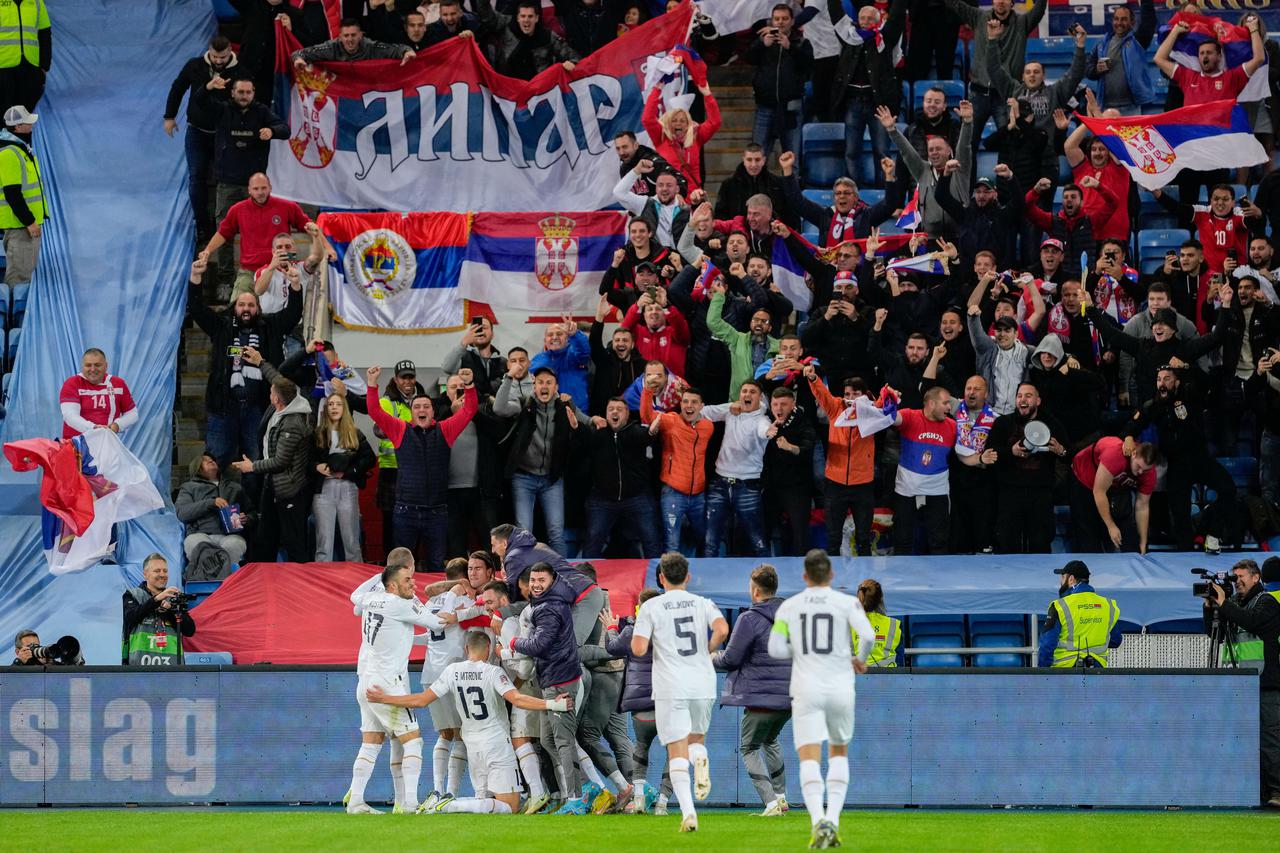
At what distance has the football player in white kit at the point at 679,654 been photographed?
13.5 meters

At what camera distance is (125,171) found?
23.0m

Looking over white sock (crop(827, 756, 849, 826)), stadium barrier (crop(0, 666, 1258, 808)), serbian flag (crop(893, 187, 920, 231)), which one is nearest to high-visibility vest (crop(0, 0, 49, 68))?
stadium barrier (crop(0, 666, 1258, 808))

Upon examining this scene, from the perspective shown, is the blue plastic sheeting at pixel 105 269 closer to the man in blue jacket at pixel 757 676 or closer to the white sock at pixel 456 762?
the white sock at pixel 456 762

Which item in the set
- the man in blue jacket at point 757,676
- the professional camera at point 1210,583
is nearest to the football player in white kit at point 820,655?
the man in blue jacket at point 757,676

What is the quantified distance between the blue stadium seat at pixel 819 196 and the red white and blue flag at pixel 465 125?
220 centimetres

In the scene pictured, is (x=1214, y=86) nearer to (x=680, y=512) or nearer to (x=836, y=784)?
(x=680, y=512)

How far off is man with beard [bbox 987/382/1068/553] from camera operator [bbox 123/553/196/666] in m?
7.79

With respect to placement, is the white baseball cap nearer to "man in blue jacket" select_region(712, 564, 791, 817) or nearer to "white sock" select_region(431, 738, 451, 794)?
"white sock" select_region(431, 738, 451, 794)

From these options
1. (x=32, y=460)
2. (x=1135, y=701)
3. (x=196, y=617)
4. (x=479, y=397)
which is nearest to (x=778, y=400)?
(x=479, y=397)

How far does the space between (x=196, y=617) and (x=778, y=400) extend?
5917mm

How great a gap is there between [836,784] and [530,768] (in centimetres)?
390

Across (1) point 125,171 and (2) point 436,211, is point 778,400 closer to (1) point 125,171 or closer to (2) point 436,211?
(2) point 436,211

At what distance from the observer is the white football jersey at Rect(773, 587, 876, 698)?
39.3ft

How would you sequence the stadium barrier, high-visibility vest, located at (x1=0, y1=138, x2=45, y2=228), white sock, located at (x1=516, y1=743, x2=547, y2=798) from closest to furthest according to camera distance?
white sock, located at (x1=516, y1=743, x2=547, y2=798)
the stadium barrier
high-visibility vest, located at (x1=0, y1=138, x2=45, y2=228)
